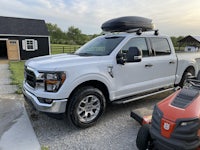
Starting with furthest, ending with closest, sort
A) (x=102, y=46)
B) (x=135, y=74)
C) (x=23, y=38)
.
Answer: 1. (x=23, y=38)
2. (x=102, y=46)
3. (x=135, y=74)

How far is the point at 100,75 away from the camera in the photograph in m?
3.97

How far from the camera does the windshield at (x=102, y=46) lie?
176 inches

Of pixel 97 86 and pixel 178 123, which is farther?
pixel 97 86

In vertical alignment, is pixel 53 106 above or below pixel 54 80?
below

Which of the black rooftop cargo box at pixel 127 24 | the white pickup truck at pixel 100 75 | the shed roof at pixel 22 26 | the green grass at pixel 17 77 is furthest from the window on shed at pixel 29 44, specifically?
the white pickup truck at pixel 100 75

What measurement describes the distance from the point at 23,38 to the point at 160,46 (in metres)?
19.8

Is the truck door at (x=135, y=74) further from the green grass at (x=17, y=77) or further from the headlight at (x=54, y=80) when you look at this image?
the green grass at (x=17, y=77)

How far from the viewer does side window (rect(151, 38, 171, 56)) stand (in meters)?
5.14

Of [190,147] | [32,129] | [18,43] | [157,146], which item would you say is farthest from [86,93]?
[18,43]

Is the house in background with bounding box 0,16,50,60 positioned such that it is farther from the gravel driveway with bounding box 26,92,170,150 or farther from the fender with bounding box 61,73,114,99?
the fender with bounding box 61,73,114,99

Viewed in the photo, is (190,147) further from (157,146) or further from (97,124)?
(97,124)

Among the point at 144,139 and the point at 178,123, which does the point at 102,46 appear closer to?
the point at 144,139

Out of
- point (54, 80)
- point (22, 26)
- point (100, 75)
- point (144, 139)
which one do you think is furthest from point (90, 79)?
point (22, 26)

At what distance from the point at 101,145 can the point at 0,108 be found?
3156 mm
